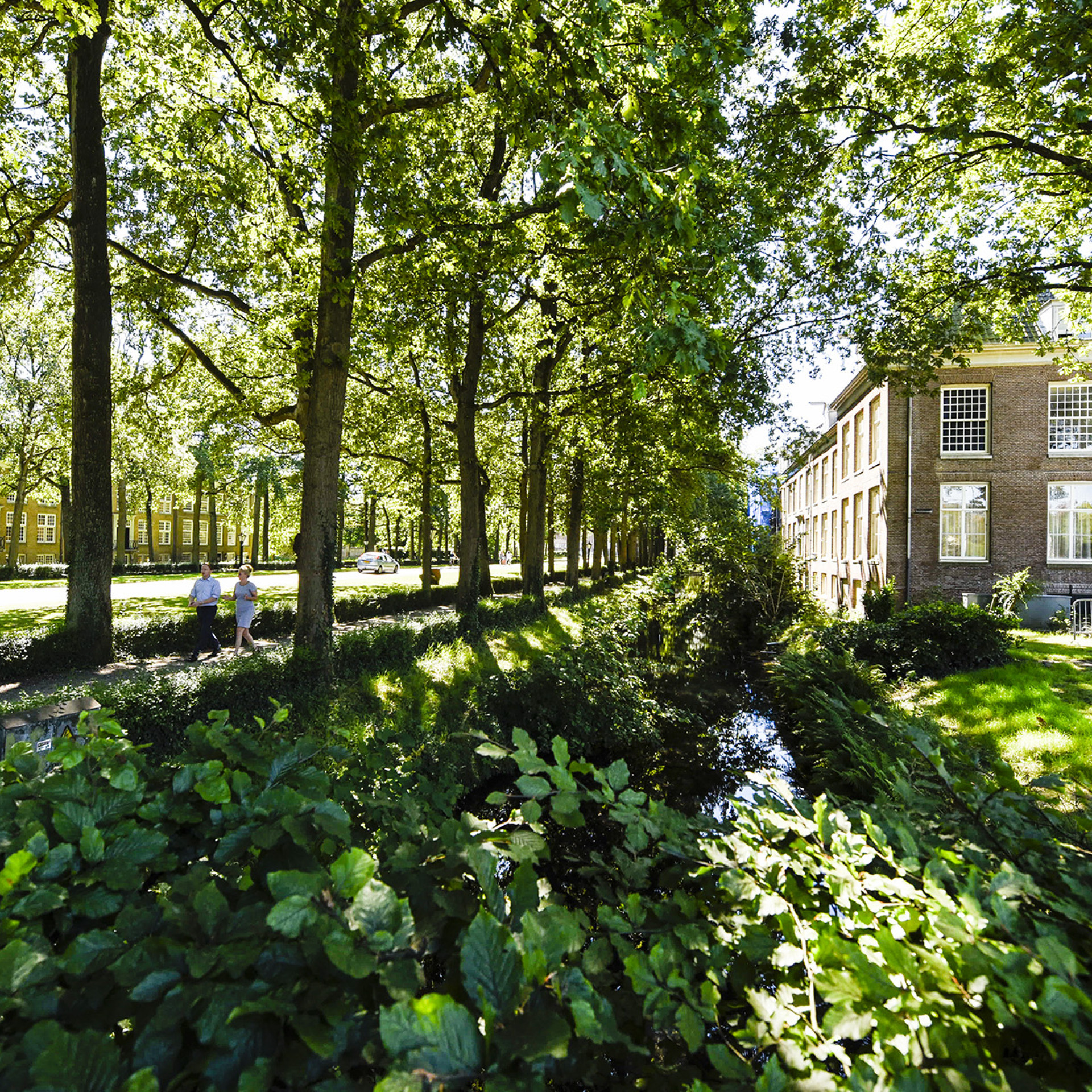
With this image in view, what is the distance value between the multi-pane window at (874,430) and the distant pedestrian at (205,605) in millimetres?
24041

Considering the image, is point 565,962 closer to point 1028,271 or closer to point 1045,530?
point 1028,271

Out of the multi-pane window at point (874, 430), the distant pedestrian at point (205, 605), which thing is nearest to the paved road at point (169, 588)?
the distant pedestrian at point (205, 605)

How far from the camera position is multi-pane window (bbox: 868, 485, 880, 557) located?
990 inches

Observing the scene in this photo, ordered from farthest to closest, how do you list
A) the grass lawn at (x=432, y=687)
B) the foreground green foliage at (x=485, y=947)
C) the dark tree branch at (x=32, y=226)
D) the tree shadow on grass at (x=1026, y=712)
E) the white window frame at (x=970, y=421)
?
the white window frame at (x=970, y=421)
the dark tree branch at (x=32, y=226)
the tree shadow on grass at (x=1026, y=712)
the grass lawn at (x=432, y=687)
the foreground green foliage at (x=485, y=947)

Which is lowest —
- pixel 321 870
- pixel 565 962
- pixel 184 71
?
pixel 565 962

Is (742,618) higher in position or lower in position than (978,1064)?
lower

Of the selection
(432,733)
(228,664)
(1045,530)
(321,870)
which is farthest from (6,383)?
(1045,530)

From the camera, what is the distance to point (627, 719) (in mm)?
9969

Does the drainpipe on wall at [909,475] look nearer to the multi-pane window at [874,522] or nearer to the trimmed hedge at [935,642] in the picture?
the multi-pane window at [874,522]

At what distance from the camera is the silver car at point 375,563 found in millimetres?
45916

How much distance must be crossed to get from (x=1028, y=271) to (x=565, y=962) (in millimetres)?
14024

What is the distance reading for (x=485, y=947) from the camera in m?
1.01

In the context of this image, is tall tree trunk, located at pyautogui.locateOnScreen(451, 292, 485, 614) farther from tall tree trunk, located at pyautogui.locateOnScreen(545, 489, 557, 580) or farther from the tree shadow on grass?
tall tree trunk, located at pyautogui.locateOnScreen(545, 489, 557, 580)

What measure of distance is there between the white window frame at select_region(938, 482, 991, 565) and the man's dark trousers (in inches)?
965
